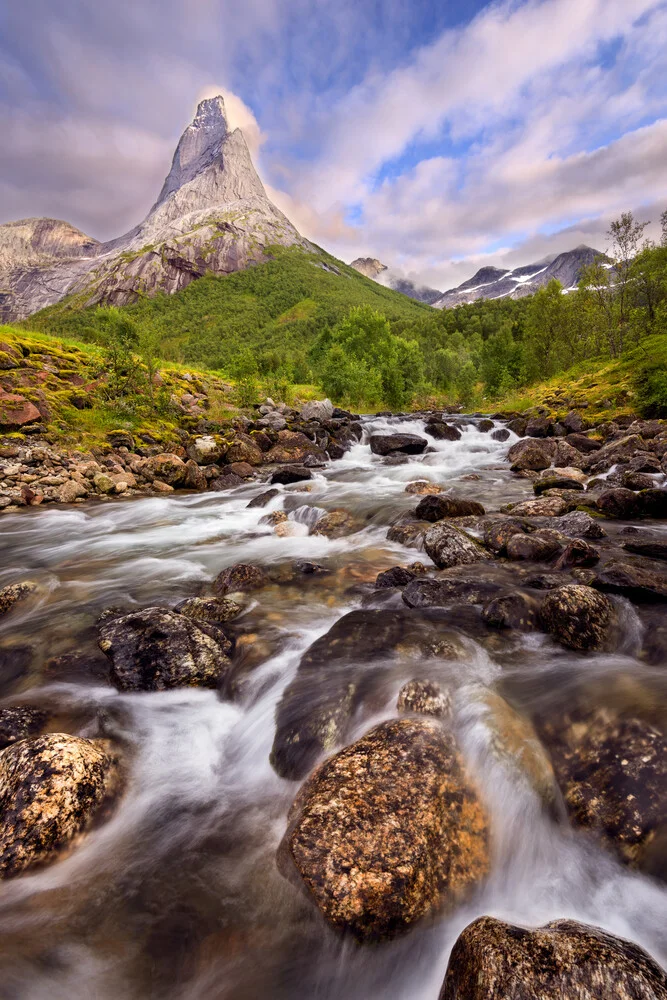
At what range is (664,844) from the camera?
113 inches

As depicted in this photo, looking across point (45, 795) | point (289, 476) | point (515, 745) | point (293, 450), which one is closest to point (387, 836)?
point (515, 745)

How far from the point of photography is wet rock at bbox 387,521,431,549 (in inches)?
377

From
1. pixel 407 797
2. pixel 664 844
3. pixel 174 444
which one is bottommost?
pixel 664 844

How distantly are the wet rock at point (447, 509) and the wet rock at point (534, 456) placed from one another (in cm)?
895

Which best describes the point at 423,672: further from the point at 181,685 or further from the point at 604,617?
the point at 181,685

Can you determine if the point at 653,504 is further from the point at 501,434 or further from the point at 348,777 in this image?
the point at 501,434

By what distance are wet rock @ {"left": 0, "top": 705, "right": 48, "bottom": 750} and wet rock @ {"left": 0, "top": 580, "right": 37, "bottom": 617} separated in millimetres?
3493

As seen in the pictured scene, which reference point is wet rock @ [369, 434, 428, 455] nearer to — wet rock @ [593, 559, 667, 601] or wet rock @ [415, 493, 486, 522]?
wet rock @ [415, 493, 486, 522]

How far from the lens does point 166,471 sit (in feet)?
61.5

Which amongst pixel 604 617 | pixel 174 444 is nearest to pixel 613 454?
pixel 604 617

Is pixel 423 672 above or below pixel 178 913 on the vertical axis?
above

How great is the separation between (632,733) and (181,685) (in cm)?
470

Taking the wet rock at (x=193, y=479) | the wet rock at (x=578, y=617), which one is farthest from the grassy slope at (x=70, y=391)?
the wet rock at (x=578, y=617)

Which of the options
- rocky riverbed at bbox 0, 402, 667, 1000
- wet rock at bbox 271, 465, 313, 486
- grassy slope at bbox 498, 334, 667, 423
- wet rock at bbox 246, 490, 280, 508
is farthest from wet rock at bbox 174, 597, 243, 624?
grassy slope at bbox 498, 334, 667, 423
